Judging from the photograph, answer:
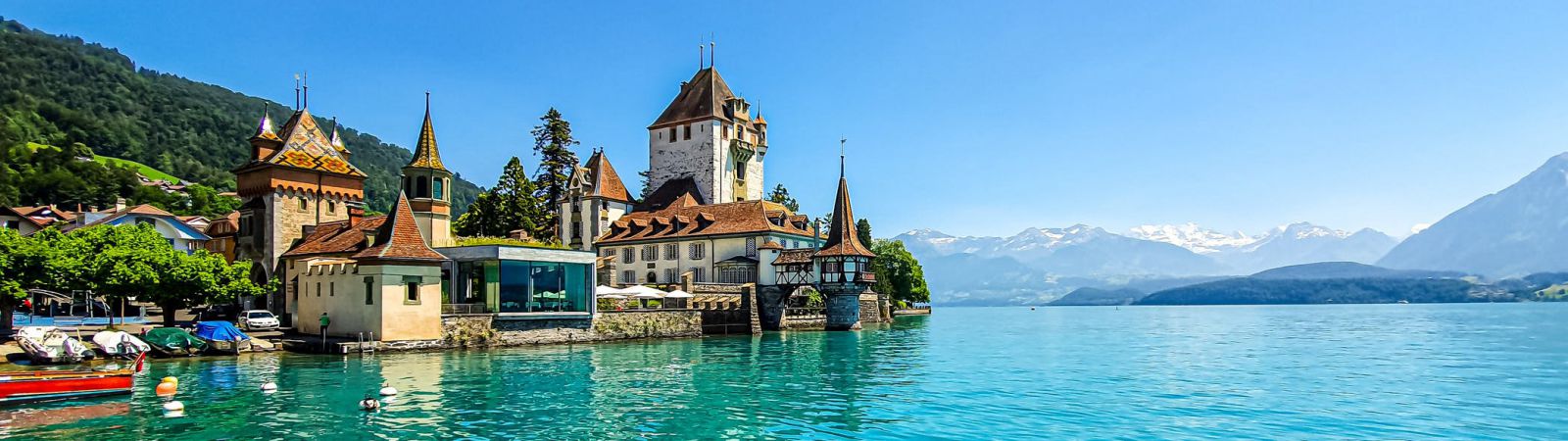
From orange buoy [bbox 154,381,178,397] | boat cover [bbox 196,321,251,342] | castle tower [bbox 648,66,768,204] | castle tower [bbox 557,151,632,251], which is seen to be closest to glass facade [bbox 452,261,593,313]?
boat cover [bbox 196,321,251,342]

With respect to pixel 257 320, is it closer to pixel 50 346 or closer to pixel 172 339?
pixel 172 339

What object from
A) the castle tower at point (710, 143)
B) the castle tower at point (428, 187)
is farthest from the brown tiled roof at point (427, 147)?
the castle tower at point (710, 143)

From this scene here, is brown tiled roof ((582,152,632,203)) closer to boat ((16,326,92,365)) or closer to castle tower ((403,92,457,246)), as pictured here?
castle tower ((403,92,457,246))

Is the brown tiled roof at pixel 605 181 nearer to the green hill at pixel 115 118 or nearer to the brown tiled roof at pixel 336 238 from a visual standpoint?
the brown tiled roof at pixel 336 238

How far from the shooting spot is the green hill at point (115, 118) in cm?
14762

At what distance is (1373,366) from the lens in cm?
4269

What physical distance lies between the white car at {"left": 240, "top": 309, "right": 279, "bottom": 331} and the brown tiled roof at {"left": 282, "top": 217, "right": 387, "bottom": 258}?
3.35 metres

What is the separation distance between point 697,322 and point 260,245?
24575 millimetres

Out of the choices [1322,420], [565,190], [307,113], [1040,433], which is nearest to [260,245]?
[307,113]

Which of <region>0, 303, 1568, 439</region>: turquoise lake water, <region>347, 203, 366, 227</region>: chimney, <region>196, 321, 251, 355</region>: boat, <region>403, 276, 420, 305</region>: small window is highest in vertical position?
<region>347, 203, 366, 227</region>: chimney

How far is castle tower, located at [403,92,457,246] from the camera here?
51938 millimetres

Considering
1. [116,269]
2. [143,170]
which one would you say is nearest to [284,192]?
[116,269]

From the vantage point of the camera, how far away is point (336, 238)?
164ft

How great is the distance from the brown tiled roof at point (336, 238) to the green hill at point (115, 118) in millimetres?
99405
